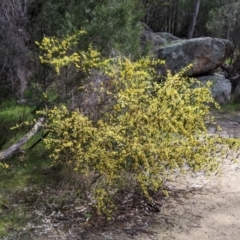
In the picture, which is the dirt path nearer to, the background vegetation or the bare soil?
the bare soil

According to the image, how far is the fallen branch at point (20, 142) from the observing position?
19.1ft

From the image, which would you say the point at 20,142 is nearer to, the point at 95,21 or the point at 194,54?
the point at 95,21

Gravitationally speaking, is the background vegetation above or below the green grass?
above

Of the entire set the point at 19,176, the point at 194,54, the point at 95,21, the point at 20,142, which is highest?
the point at 95,21

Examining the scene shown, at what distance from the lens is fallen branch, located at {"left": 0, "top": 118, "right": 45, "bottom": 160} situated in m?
5.84

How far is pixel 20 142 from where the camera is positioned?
20.2ft

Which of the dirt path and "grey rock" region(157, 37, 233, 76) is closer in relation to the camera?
the dirt path

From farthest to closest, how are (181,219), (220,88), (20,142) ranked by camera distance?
1. (220,88)
2. (20,142)
3. (181,219)

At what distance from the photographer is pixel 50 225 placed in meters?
4.48

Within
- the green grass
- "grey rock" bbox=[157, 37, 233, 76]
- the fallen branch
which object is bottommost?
the green grass

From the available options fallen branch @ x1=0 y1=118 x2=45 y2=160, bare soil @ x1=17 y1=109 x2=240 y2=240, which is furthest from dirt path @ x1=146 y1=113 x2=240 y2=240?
fallen branch @ x1=0 y1=118 x2=45 y2=160

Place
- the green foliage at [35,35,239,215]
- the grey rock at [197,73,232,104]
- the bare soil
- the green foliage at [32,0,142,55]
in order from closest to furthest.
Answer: the bare soil < the green foliage at [35,35,239,215] < the green foliage at [32,0,142,55] < the grey rock at [197,73,232,104]

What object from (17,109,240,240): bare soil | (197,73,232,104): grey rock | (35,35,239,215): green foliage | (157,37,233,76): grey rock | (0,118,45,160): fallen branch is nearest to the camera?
(17,109,240,240): bare soil

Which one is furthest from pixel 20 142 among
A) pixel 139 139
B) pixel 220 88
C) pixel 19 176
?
pixel 220 88
